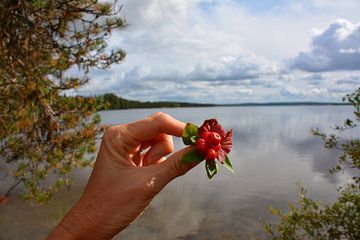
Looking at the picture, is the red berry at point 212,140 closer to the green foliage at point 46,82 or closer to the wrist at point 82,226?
the wrist at point 82,226

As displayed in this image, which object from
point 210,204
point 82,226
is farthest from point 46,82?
point 210,204

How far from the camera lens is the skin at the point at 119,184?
1.42 meters

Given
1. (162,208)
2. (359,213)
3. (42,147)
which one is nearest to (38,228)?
(162,208)

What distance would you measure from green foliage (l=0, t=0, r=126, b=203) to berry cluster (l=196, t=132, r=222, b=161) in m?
4.25

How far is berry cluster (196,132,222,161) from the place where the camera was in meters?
1.30

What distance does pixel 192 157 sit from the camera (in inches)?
52.7

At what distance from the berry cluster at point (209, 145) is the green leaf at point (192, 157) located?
0.06ft

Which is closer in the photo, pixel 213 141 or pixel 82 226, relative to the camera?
pixel 213 141

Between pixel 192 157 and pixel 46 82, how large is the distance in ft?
16.8

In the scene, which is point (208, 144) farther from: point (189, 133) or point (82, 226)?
point (82, 226)

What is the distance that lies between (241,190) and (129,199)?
53.4 feet

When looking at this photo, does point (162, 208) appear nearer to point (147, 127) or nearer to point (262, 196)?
point (262, 196)

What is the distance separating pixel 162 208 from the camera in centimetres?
1455

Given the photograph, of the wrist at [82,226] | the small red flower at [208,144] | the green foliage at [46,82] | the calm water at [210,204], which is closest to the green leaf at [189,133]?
the small red flower at [208,144]
